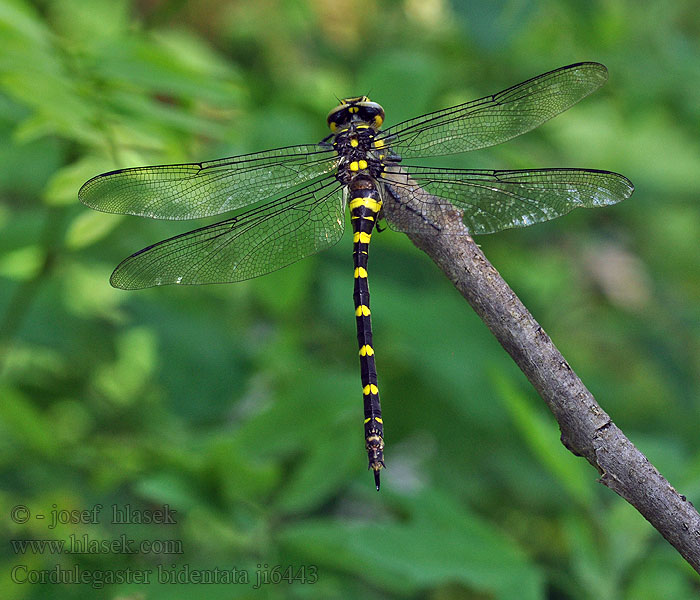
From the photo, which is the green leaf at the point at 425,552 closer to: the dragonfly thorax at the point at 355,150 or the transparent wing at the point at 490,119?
the dragonfly thorax at the point at 355,150

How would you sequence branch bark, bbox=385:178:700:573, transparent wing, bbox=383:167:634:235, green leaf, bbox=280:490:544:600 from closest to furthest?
branch bark, bbox=385:178:700:573, green leaf, bbox=280:490:544:600, transparent wing, bbox=383:167:634:235

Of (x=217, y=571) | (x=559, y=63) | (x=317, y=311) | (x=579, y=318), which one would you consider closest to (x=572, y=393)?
(x=217, y=571)

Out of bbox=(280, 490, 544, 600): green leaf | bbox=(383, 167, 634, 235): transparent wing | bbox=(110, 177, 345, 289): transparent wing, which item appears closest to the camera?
bbox=(280, 490, 544, 600): green leaf

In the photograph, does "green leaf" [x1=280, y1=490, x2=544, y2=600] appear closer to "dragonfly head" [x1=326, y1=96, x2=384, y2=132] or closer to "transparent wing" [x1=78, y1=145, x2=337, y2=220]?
"transparent wing" [x1=78, y1=145, x2=337, y2=220]

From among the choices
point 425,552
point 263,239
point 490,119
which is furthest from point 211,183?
point 425,552

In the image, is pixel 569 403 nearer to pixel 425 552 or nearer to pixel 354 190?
pixel 425 552

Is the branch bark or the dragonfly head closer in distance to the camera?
the branch bark

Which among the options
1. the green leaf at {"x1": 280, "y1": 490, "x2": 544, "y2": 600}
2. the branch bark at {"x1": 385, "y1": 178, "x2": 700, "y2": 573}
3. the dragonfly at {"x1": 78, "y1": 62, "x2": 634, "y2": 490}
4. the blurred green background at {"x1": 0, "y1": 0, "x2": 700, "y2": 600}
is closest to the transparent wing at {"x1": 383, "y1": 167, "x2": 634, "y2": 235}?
the dragonfly at {"x1": 78, "y1": 62, "x2": 634, "y2": 490}

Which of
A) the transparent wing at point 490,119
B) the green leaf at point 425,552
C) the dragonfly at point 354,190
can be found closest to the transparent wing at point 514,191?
the dragonfly at point 354,190
